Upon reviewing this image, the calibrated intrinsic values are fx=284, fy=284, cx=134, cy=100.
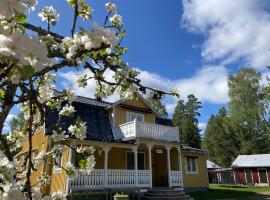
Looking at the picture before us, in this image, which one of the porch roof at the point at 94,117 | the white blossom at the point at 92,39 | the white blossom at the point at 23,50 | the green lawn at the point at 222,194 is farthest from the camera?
the green lawn at the point at 222,194

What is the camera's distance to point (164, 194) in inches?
632

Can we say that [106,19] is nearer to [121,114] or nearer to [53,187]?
[53,187]

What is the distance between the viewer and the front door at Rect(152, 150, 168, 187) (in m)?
20.8

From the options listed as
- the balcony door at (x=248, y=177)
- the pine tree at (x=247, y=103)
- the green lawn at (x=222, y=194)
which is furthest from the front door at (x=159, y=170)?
the pine tree at (x=247, y=103)

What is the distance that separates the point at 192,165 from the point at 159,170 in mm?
3230

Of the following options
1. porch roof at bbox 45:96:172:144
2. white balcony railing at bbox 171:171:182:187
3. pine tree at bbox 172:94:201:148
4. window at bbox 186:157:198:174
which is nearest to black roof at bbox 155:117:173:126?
window at bbox 186:157:198:174

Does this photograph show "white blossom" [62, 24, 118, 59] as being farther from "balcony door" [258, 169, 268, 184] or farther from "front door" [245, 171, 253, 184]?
"front door" [245, 171, 253, 184]

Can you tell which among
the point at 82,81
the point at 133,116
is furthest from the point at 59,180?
the point at 82,81

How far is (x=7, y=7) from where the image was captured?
1521 millimetres

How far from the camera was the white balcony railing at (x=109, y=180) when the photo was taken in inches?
566

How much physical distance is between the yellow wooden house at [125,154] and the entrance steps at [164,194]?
1.91ft

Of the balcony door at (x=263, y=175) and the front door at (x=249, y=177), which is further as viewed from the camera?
the front door at (x=249, y=177)

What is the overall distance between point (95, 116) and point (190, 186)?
31.0 ft

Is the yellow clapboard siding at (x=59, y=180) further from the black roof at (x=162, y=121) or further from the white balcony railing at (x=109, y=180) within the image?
the black roof at (x=162, y=121)
